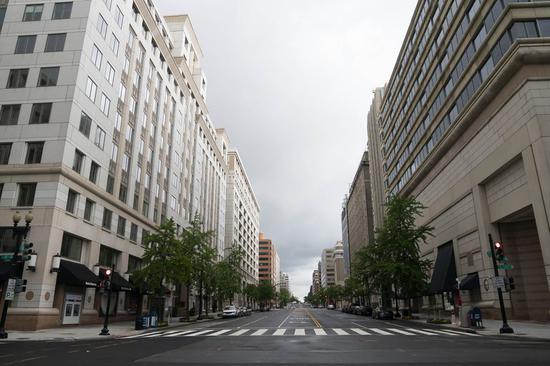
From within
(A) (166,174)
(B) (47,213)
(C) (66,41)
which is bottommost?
(B) (47,213)

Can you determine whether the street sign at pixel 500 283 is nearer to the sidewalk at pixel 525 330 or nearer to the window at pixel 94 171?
the sidewalk at pixel 525 330

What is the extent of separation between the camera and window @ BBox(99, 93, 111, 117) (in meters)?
38.4

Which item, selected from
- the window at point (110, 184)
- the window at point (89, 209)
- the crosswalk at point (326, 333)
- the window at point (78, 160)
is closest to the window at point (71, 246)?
the window at point (89, 209)

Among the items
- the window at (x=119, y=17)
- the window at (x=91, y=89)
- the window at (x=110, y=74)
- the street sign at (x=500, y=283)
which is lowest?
the street sign at (x=500, y=283)

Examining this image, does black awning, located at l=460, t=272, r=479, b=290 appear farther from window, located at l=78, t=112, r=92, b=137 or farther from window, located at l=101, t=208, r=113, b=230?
window, located at l=78, t=112, r=92, b=137

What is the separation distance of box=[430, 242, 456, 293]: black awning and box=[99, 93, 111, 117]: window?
124 feet

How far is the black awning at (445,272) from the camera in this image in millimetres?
41250

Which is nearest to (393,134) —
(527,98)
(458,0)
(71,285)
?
(458,0)

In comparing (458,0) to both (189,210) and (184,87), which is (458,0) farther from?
(189,210)

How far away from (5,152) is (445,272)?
138 ft

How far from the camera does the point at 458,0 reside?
38500 mm

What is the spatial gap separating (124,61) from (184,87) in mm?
22498

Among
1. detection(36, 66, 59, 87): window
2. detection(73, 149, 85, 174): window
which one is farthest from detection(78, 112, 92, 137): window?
detection(36, 66, 59, 87): window

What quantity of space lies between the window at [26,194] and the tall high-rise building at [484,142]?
36.3 metres
